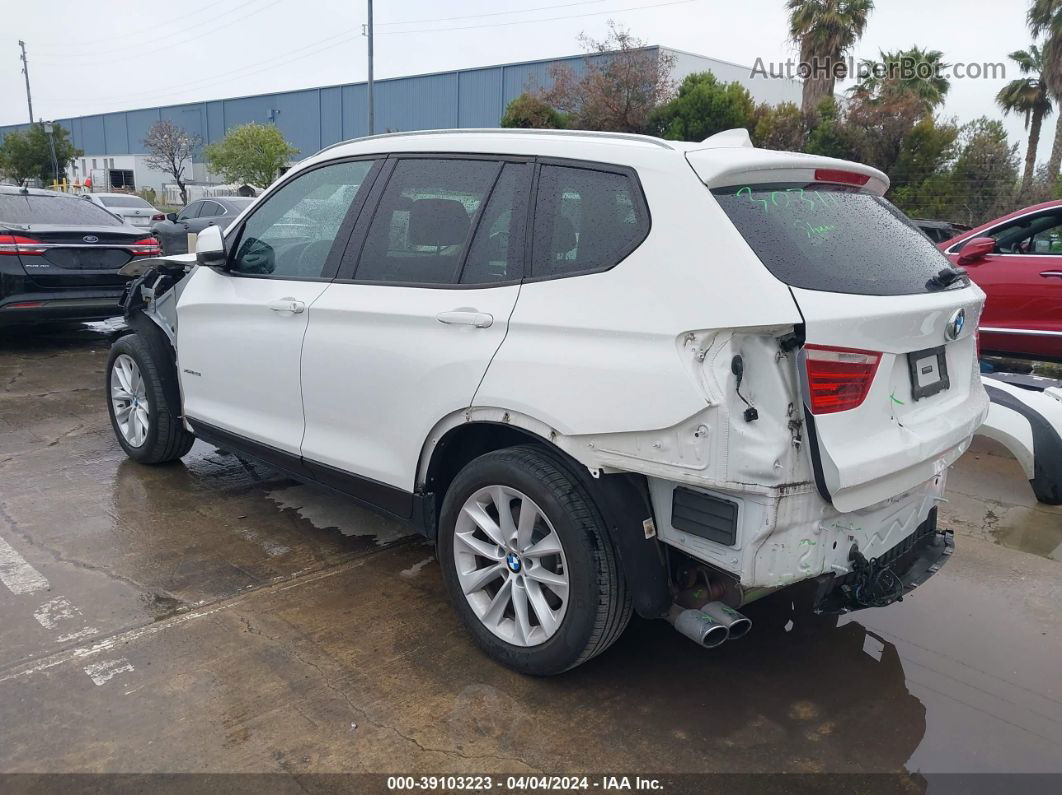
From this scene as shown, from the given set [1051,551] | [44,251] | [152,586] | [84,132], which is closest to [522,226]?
[152,586]

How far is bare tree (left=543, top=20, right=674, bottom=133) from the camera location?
26.1 metres

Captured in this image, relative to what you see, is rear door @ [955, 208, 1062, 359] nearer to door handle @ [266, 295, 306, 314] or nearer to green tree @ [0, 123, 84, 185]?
door handle @ [266, 295, 306, 314]

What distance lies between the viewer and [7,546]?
409 centimetres

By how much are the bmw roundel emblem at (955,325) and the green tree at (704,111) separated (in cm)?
2308

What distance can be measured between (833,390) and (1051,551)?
110 inches

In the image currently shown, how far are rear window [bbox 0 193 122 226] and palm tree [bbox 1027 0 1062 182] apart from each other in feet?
84.3

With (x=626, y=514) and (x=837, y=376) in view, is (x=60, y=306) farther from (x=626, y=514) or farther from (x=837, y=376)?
(x=837, y=376)

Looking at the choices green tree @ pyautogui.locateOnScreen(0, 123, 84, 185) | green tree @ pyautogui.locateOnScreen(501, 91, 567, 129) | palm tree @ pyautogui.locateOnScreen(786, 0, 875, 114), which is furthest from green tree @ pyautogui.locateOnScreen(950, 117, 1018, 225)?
green tree @ pyautogui.locateOnScreen(0, 123, 84, 185)

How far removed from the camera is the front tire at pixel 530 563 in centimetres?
277

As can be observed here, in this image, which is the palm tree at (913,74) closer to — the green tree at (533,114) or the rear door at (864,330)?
the green tree at (533,114)

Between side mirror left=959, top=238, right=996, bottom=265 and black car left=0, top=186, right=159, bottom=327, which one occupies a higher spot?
side mirror left=959, top=238, right=996, bottom=265

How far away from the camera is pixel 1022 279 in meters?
7.38

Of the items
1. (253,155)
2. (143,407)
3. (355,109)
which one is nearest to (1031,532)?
(143,407)

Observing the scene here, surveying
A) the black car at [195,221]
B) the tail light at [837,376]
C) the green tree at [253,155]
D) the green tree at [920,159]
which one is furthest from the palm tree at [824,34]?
the tail light at [837,376]
